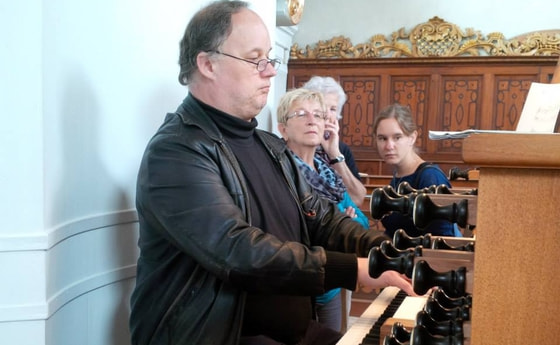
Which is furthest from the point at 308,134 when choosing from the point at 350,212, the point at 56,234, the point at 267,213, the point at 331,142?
the point at 56,234

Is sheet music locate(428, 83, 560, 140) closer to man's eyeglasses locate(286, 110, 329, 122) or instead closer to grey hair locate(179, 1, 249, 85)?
grey hair locate(179, 1, 249, 85)

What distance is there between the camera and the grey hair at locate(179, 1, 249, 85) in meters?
1.69

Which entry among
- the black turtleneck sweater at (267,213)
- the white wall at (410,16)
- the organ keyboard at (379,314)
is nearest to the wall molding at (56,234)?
the black turtleneck sweater at (267,213)

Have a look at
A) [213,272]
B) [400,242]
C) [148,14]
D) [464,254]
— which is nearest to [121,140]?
[148,14]

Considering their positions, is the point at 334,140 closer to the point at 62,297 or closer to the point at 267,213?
the point at 267,213

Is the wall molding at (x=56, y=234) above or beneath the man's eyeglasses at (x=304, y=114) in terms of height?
beneath

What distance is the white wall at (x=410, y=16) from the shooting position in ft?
25.5

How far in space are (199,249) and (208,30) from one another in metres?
0.67

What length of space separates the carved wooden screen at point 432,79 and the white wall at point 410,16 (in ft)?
0.56

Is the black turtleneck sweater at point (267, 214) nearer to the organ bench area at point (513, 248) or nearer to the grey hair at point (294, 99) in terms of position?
the organ bench area at point (513, 248)

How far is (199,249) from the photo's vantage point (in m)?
1.38

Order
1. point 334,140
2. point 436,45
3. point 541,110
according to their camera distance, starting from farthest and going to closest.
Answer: point 436,45, point 334,140, point 541,110

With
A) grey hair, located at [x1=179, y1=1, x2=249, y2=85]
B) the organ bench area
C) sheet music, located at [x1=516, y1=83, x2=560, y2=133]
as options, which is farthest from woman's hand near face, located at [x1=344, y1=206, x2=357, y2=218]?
the organ bench area

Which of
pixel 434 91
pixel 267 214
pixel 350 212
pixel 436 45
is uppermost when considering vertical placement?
pixel 436 45
